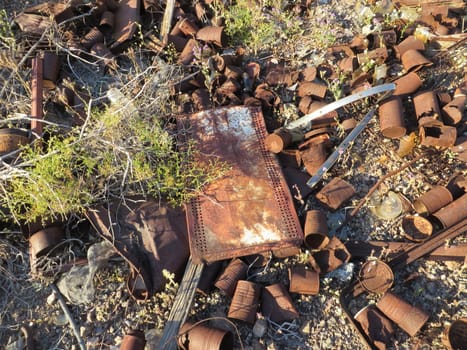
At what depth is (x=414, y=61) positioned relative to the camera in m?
3.60

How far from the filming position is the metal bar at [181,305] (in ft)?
8.16

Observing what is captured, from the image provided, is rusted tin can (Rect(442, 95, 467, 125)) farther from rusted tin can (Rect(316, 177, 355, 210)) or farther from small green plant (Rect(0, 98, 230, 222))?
small green plant (Rect(0, 98, 230, 222))

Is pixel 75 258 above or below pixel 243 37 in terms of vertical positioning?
below

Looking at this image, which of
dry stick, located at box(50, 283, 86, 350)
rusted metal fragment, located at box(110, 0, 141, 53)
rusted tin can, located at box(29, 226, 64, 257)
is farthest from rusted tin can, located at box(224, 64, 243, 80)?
dry stick, located at box(50, 283, 86, 350)

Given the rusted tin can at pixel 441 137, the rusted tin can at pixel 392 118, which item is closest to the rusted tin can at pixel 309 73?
the rusted tin can at pixel 392 118

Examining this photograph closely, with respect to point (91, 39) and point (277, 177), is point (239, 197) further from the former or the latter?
point (91, 39)

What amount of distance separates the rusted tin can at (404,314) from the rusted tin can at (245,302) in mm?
992

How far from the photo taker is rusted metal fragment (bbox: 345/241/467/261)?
2.77m

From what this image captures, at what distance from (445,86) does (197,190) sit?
9.85 ft

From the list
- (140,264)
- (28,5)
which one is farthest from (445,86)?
(28,5)

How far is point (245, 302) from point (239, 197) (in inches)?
36.8

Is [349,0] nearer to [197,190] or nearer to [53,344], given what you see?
[197,190]

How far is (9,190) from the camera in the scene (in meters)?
2.97

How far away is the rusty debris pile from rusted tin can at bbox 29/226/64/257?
1 centimetres
